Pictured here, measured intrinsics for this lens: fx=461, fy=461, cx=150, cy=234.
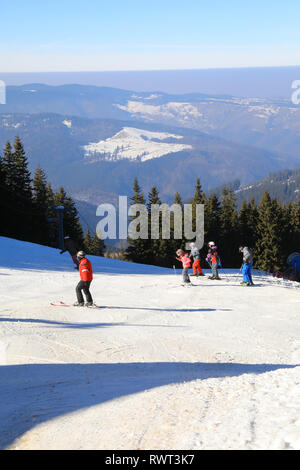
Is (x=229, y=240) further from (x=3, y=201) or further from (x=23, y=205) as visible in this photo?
(x=3, y=201)

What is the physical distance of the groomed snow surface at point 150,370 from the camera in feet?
20.3

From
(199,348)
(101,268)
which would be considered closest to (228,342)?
(199,348)

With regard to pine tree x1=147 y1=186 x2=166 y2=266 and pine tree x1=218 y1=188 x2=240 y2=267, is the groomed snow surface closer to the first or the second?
pine tree x1=147 y1=186 x2=166 y2=266

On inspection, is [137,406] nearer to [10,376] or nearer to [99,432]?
[99,432]

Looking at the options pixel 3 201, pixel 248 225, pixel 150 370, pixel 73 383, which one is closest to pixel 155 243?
pixel 248 225

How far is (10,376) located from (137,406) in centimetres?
290

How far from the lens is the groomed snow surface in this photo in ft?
20.3

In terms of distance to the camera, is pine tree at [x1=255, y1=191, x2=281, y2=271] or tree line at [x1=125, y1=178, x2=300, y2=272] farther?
pine tree at [x1=255, y1=191, x2=281, y2=271]

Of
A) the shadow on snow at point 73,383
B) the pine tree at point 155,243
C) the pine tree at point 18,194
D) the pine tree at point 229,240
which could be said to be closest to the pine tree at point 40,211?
the pine tree at point 18,194

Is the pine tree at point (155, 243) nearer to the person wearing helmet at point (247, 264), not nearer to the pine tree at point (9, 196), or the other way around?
the pine tree at point (9, 196)

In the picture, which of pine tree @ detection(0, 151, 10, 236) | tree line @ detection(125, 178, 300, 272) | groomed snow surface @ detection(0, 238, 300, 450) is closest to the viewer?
groomed snow surface @ detection(0, 238, 300, 450)

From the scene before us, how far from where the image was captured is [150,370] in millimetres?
9625

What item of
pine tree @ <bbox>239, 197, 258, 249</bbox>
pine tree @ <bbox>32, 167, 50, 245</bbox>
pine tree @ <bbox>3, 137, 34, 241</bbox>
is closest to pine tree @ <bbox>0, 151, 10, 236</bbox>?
pine tree @ <bbox>3, 137, 34, 241</bbox>
